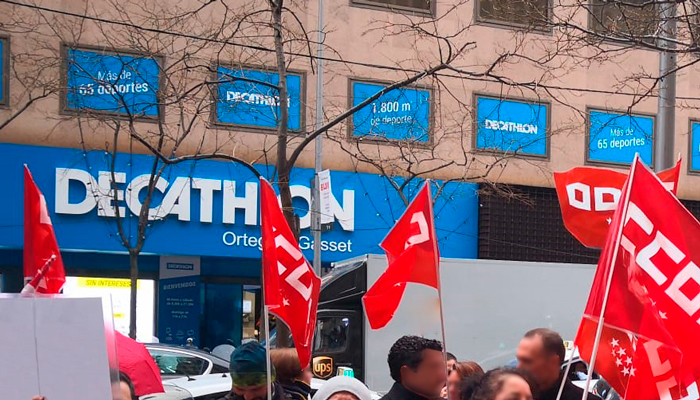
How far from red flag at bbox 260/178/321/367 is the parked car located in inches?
207

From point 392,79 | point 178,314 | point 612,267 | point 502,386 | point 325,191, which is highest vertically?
point 392,79

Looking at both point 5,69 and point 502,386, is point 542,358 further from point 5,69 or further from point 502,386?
point 5,69

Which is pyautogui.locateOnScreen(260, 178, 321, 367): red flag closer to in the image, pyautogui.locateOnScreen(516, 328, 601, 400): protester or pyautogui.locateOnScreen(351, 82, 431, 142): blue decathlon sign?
pyautogui.locateOnScreen(516, 328, 601, 400): protester

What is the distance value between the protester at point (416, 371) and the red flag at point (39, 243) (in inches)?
96.4

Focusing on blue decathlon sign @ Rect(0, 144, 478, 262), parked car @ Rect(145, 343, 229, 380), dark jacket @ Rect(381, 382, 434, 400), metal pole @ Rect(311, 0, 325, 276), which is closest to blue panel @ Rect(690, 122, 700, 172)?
blue decathlon sign @ Rect(0, 144, 478, 262)

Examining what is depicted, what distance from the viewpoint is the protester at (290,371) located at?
7.01m

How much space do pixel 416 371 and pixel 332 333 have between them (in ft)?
32.4

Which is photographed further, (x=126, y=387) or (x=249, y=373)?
(x=249, y=373)

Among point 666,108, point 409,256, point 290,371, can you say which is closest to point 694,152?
point 666,108

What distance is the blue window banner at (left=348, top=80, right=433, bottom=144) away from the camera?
67.2 ft

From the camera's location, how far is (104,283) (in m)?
24.2

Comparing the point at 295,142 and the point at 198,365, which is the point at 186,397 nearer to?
the point at 198,365

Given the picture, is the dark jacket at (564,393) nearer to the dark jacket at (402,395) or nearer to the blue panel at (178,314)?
the dark jacket at (402,395)

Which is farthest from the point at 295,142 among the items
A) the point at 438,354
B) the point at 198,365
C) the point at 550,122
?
the point at 438,354
